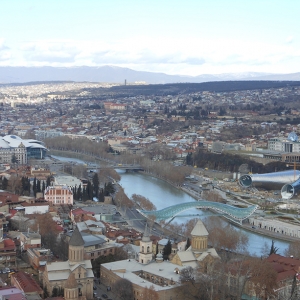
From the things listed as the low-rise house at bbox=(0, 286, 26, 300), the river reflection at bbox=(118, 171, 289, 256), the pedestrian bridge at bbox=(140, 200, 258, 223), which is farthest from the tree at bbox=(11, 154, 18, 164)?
the low-rise house at bbox=(0, 286, 26, 300)

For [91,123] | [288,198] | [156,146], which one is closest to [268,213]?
[288,198]

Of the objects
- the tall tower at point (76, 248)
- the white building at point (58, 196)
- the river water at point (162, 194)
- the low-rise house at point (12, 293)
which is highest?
the tall tower at point (76, 248)

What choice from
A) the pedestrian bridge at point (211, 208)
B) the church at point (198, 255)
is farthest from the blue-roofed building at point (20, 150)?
the church at point (198, 255)

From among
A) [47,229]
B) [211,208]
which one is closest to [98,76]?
[211,208]

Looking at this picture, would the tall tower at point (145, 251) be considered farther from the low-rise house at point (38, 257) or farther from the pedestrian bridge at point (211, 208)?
the pedestrian bridge at point (211, 208)

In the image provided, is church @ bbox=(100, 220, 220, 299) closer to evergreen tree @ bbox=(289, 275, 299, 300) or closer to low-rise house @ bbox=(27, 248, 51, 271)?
low-rise house @ bbox=(27, 248, 51, 271)

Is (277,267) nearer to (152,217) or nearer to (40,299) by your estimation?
(40,299)
